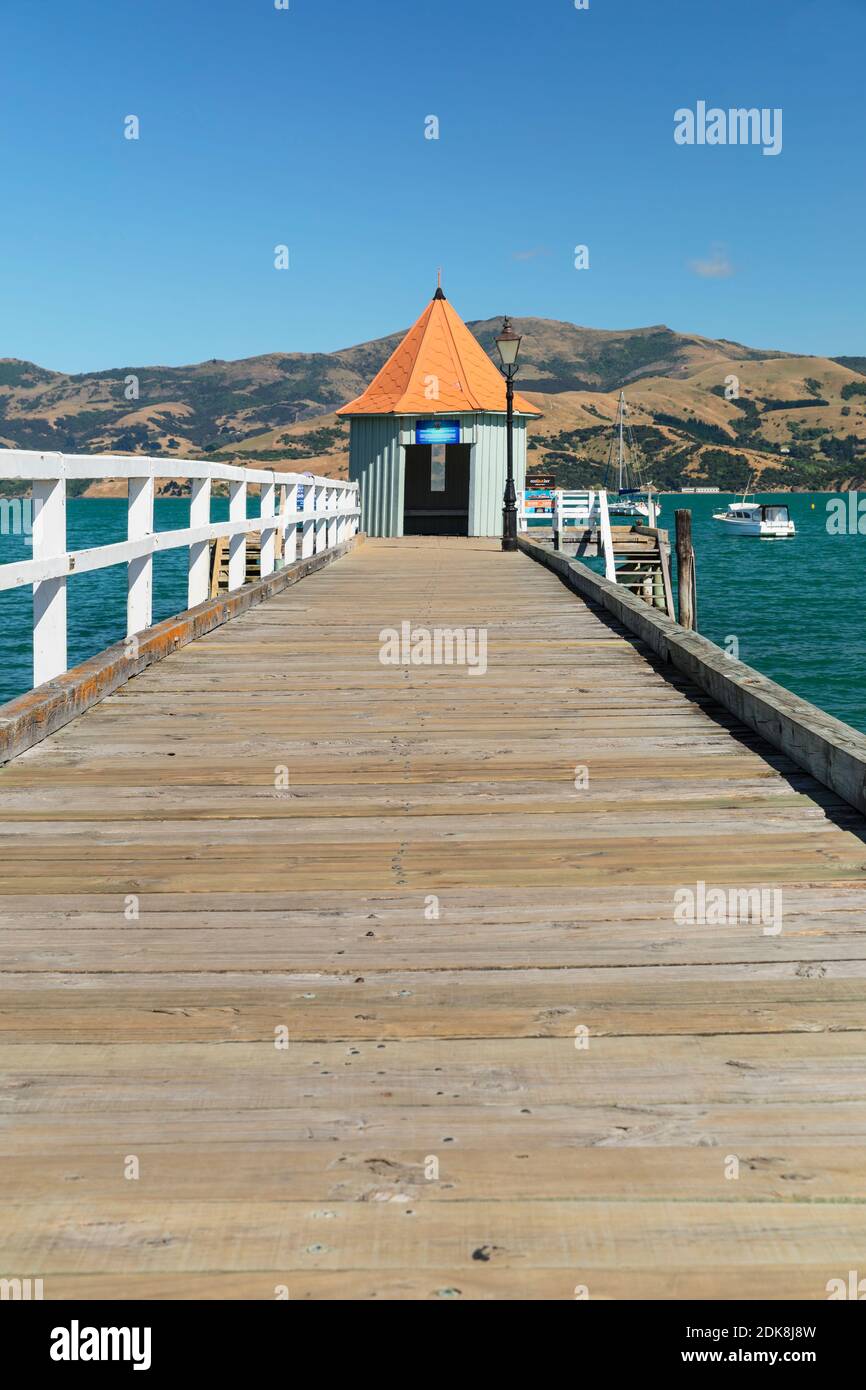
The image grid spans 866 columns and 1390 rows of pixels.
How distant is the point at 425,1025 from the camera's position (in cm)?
323

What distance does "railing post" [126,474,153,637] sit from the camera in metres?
8.46

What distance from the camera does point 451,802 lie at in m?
5.43

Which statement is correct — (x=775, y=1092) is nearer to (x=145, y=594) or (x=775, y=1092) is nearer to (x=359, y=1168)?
(x=359, y=1168)

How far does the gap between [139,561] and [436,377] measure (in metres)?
28.6

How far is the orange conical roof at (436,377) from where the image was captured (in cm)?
3491

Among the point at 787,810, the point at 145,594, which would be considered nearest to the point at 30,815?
the point at 787,810

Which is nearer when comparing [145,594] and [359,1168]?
[359,1168]

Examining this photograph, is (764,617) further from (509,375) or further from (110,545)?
(110,545)

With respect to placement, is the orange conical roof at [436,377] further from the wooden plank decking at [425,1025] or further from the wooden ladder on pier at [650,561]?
the wooden plank decking at [425,1025]

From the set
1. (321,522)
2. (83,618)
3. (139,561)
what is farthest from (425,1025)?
(83,618)

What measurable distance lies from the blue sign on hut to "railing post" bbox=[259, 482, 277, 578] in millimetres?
18141

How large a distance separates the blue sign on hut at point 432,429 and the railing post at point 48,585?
26644 millimetres

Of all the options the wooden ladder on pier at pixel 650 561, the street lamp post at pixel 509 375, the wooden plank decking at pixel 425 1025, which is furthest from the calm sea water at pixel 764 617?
the wooden plank decking at pixel 425 1025
